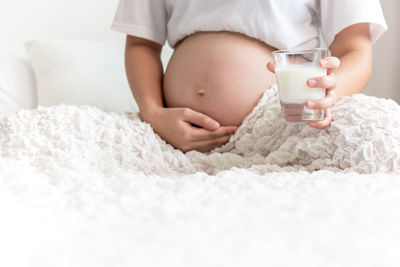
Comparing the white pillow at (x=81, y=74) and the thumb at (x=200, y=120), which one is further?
the white pillow at (x=81, y=74)

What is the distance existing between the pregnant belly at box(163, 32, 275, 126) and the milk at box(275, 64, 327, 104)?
253 mm

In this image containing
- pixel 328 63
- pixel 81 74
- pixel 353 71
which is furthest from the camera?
pixel 81 74

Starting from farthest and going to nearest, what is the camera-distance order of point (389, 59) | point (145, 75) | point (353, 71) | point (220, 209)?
point (389, 59) < point (145, 75) < point (353, 71) < point (220, 209)

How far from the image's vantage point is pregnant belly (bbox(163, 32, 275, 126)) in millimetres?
977

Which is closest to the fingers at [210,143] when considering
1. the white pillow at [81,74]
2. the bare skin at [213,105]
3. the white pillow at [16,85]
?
the bare skin at [213,105]

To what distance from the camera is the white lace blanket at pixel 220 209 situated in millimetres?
360

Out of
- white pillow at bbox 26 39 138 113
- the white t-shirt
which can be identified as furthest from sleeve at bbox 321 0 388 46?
white pillow at bbox 26 39 138 113

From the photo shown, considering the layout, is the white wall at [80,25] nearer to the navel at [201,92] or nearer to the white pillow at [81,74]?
the white pillow at [81,74]

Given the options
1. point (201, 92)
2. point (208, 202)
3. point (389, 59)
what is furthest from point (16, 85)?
point (389, 59)

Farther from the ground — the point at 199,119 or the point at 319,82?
the point at 319,82

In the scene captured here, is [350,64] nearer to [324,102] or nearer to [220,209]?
[324,102]

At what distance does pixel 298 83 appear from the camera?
2.31 ft

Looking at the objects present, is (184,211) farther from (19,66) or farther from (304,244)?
(19,66)

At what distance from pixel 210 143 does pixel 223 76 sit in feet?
0.50
